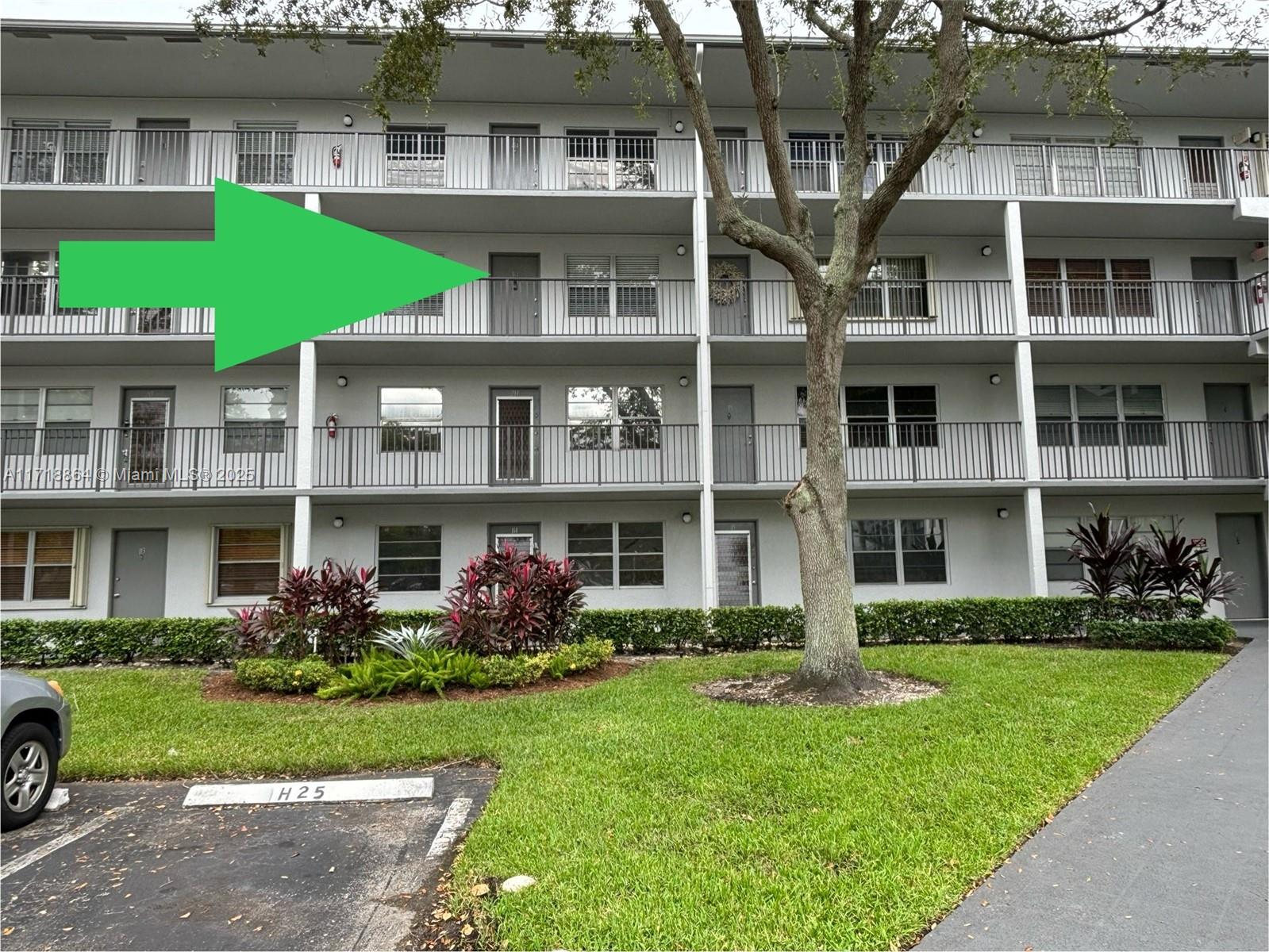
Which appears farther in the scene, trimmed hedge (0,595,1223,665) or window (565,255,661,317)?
window (565,255,661,317)

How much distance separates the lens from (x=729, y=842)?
4.34 metres

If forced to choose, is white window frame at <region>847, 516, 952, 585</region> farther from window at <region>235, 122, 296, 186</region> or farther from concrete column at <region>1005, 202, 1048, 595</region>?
window at <region>235, 122, 296, 186</region>

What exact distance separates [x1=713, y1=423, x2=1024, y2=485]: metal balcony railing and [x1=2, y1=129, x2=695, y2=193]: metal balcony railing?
202 inches

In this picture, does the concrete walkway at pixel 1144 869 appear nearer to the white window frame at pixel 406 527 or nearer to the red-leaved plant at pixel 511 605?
the red-leaved plant at pixel 511 605

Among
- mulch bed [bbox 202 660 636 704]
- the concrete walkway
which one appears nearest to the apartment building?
mulch bed [bbox 202 660 636 704]

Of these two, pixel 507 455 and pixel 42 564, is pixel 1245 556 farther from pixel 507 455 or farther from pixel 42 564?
pixel 42 564

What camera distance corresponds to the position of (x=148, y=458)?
15.0 meters

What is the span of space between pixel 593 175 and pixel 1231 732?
1380 cm

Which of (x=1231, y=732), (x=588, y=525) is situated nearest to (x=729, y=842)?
(x=1231, y=732)

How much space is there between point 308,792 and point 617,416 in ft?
36.1

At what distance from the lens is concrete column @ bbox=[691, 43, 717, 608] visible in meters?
14.2

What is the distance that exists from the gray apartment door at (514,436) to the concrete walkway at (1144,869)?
1119 cm

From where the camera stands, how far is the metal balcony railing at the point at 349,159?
15188 millimetres

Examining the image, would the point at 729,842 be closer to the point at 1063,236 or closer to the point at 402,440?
the point at 402,440
